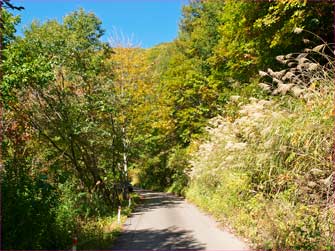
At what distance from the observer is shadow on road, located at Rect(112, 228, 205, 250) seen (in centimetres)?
1126

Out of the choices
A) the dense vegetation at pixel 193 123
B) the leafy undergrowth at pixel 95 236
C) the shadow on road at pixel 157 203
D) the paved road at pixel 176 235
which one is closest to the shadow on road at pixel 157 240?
the paved road at pixel 176 235

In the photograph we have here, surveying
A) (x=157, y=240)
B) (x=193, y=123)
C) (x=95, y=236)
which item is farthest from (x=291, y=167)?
(x=193, y=123)

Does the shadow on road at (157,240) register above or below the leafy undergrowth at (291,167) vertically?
below

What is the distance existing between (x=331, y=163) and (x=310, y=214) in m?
1.27

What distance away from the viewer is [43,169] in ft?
53.1

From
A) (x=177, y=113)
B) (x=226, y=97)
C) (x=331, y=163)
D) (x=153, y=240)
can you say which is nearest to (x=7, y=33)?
(x=153, y=240)

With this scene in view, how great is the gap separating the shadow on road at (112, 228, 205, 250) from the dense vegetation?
50.2 inches

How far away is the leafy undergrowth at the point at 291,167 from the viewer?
335 inches

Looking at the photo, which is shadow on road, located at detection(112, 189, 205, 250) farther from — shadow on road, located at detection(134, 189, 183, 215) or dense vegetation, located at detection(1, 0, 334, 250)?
shadow on road, located at detection(134, 189, 183, 215)

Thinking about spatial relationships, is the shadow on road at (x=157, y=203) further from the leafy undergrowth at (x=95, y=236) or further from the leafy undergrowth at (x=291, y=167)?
the leafy undergrowth at (x=291, y=167)

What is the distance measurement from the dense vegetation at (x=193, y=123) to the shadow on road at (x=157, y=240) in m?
1.27

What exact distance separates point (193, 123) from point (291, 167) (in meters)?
23.0

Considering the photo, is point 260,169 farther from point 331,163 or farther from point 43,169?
point 43,169

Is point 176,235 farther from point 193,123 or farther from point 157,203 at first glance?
point 193,123
